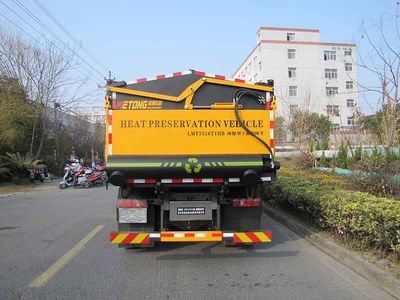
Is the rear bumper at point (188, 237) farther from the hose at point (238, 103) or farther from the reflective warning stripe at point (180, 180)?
the hose at point (238, 103)

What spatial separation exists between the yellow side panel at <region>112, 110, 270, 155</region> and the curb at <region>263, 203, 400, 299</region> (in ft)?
6.44

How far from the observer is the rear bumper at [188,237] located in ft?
20.9

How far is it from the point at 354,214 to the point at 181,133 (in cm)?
282

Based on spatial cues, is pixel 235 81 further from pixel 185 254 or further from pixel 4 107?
pixel 4 107

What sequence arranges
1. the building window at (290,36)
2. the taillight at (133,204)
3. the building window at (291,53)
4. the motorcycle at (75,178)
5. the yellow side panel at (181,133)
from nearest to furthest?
1. the yellow side panel at (181,133)
2. the taillight at (133,204)
3. the motorcycle at (75,178)
4. the building window at (291,53)
5. the building window at (290,36)

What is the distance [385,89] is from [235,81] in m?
6.83

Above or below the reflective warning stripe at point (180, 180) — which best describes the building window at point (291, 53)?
above

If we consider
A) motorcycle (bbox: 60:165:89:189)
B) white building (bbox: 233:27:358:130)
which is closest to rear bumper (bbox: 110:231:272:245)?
motorcycle (bbox: 60:165:89:189)

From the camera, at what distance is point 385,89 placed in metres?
11.7

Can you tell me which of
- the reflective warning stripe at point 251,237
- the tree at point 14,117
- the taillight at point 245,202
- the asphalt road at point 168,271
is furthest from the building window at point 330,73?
the reflective warning stripe at point 251,237

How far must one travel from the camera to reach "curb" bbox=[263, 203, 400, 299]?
5.07 meters

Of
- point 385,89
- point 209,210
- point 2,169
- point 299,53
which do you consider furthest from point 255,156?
point 299,53

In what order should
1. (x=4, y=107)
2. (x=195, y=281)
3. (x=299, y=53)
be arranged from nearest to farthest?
(x=195, y=281)
(x=4, y=107)
(x=299, y=53)

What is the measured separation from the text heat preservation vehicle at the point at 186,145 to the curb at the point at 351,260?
3.85 ft
